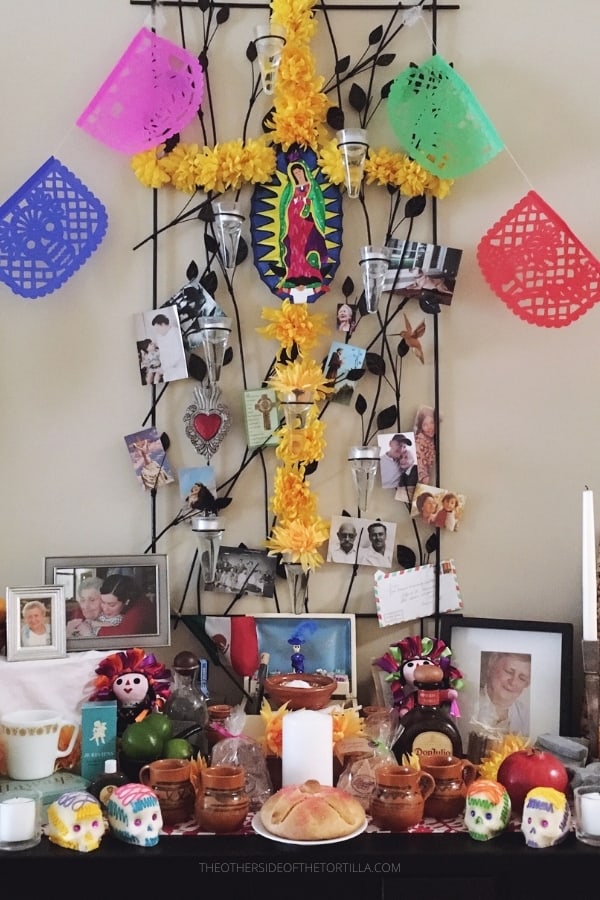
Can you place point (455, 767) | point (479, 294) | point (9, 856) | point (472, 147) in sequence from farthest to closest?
point (479, 294), point (472, 147), point (455, 767), point (9, 856)

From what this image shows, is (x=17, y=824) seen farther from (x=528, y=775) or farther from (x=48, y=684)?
(x=528, y=775)

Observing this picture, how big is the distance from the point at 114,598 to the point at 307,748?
17.6 inches

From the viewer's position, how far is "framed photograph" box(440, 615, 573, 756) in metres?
1.52

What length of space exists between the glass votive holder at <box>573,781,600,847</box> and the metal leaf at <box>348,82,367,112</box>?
3.90 feet

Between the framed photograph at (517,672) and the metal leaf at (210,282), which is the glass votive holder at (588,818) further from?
the metal leaf at (210,282)

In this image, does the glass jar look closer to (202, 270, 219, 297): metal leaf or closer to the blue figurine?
the blue figurine

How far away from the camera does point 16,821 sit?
3.81 feet

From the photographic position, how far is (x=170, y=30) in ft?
5.27

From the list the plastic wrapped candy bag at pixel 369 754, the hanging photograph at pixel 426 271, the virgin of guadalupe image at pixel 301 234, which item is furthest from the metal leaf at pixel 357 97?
the plastic wrapped candy bag at pixel 369 754

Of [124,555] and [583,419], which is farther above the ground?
[583,419]

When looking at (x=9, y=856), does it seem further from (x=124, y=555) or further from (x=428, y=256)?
(x=428, y=256)

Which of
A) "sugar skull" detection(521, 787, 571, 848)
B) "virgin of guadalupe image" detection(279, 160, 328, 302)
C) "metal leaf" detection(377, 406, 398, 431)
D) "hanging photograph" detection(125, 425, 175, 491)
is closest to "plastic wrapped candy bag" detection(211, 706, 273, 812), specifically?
"sugar skull" detection(521, 787, 571, 848)

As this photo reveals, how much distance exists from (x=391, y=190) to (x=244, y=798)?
1055mm

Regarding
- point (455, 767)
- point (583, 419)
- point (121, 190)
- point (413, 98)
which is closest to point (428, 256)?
point (413, 98)
